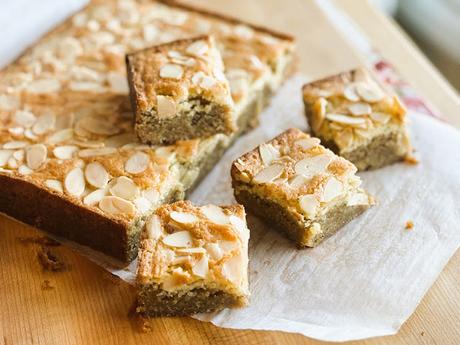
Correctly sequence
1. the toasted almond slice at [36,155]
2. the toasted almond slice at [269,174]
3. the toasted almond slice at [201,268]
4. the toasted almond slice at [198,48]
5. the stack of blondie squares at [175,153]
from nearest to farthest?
1. the toasted almond slice at [201,268]
2. the stack of blondie squares at [175,153]
3. the toasted almond slice at [269,174]
4. the toasted almond slice at [36,155]
5. the toasted almond slice at [198,48]

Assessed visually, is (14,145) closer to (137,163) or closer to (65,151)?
(65,151)

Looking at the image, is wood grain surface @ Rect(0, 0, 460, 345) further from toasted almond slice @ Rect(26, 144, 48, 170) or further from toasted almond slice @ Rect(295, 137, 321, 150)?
toasted almond slice @ Rect(295, 137, 321, 150)

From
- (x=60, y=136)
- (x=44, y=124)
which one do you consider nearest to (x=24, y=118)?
(x=44, y=124)

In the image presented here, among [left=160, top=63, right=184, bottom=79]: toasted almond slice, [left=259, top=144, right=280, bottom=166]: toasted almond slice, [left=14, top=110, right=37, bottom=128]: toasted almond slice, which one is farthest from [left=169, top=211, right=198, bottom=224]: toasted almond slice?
[left=14, top=110, right=37, bottom=128]: toasted almond slice

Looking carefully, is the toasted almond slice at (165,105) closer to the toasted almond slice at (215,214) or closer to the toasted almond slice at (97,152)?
the toasted almond slice at (97,152)

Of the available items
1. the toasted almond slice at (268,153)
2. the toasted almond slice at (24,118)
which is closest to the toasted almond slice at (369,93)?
the toasted almond slice at (268,153)

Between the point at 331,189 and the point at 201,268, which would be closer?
the point at 201,268
